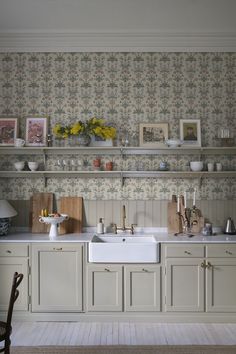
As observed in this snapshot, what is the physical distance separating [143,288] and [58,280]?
849mm

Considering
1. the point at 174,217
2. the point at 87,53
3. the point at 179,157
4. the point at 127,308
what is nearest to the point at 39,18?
the point at 87,53

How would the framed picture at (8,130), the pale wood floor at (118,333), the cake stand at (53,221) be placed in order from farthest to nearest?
1. the framed picture at (8,130)
2. the cake stand at (53,221)
3. the pale wood floor at (118,333)

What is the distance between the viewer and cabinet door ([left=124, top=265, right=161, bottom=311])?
3.54 meters

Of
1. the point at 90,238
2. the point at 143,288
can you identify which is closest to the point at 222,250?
the point at 143,288

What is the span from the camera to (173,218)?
4.08 meters

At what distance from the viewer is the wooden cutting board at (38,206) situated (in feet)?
13.5

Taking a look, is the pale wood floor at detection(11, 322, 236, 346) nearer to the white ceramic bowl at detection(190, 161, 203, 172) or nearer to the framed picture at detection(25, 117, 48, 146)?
the white ceramic bowl at detection(190, 161, 203, 172)

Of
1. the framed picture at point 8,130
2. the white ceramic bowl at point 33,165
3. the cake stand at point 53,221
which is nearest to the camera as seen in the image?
the cake stand at point 53,221

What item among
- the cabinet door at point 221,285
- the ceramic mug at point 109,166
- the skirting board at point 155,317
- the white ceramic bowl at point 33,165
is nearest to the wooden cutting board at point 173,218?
the cabinet door at point 221,285

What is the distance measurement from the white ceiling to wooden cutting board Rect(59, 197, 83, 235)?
1.78 m

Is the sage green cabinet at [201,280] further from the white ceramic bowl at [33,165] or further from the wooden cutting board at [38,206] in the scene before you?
the white ceramic bowl at [33,165]

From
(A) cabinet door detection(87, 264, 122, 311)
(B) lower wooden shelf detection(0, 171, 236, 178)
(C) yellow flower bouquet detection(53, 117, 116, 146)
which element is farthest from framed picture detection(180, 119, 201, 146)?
(A) cabinet door detection(87, 264, 122, 311)

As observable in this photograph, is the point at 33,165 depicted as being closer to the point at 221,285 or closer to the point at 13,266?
the point at 13,266

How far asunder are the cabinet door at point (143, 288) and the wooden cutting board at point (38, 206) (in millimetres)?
1176
